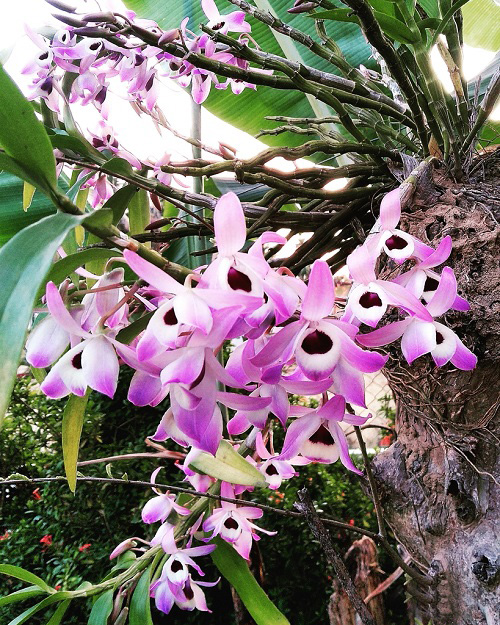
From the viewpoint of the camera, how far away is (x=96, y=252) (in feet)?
0.91

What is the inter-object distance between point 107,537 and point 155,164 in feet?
3.85

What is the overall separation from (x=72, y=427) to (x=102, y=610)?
44 centimetres

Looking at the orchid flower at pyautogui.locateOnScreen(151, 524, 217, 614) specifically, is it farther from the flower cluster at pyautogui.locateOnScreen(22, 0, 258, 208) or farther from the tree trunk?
the flower cluster at pyautogui.locateOnScreen(22, 0, 258, 208)

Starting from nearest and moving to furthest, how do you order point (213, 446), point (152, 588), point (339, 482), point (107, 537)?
point (213, 446), point (152, 588), point (107, 537), point (339, 482)

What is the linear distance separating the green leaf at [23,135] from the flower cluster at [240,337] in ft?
0.21

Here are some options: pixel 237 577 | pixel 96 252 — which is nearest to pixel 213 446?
pixel 96 252

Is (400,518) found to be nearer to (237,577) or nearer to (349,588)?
(349,588)

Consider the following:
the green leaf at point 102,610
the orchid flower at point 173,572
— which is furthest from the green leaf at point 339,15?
the green leaf at point 102,610

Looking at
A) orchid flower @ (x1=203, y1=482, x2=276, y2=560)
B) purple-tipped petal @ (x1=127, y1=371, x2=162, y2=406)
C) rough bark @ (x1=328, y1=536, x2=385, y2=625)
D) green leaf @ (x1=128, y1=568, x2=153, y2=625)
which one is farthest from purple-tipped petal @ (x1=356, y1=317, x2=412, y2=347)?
rough bark @ (x1=328, y1=536, x2=385, y2=625)

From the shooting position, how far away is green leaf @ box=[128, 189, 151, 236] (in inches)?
21.4

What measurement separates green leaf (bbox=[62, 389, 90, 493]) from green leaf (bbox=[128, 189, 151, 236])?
0.77ft

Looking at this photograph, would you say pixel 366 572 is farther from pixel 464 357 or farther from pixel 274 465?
pixel 464 357

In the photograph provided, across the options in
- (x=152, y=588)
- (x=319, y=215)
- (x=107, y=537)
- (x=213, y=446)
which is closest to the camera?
(x=213, y=446)

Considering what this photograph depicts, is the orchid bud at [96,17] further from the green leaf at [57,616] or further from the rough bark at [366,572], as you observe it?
the rough bark at [366,572]
